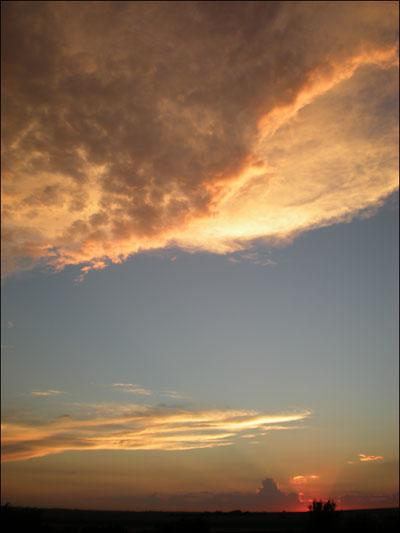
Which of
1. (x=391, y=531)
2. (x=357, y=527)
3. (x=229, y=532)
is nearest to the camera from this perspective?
(x=357, y=527)

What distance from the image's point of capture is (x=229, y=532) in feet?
205

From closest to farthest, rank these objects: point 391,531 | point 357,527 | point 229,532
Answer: point 357,527 → point 391,531 → point 229,532

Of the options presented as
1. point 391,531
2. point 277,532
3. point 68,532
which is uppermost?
point 68,532

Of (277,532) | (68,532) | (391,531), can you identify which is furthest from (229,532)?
(68,532)

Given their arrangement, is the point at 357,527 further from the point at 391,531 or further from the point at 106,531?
the point at 106,531

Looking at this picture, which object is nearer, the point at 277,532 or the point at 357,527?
the point at 357,527

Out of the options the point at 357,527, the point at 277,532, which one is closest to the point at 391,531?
the point at 357,527

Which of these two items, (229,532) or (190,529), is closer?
(190,529)

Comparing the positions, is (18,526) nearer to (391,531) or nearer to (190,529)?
(190,529)

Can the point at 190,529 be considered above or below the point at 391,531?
above

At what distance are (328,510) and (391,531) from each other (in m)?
10.6

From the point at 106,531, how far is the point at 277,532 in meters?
32.5

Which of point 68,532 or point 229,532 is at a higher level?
point 68,532

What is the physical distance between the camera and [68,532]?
40.4 meters
